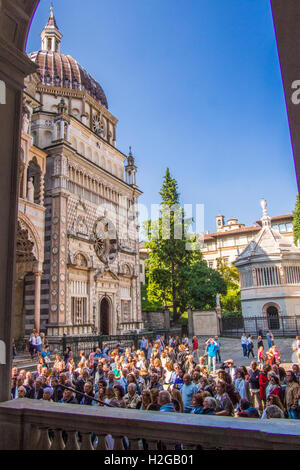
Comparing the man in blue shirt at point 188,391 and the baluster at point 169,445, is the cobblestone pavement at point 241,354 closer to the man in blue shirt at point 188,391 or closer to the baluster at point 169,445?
the man in blue shirt at point 188,391

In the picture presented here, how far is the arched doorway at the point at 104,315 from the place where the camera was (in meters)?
28.5

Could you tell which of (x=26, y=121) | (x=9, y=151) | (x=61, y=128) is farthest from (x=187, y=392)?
(x=61, y=128)

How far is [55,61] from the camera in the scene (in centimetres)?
3322

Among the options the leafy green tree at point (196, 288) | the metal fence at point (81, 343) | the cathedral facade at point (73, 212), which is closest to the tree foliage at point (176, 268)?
the leafy green tree at point (196, 288)

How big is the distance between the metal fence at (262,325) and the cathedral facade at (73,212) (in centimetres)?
913

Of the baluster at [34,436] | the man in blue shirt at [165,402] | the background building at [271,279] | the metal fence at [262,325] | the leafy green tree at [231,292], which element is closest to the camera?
the baluster at [34,436]

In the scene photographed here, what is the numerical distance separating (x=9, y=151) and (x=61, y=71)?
32362 millimetres

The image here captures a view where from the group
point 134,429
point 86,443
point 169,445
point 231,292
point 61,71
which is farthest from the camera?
point 231,292

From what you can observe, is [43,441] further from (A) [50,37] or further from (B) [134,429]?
(A) [50,37]

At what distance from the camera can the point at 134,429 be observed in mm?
2980

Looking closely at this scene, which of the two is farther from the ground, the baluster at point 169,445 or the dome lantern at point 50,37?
the dome lantern at point 50,37

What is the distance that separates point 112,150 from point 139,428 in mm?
32334

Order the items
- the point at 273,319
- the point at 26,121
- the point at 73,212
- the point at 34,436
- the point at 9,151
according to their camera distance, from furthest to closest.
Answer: the point at 273,319 < the point at 73,212 < the point at 26,121 < the point at 9,151 < the point at 34,436
